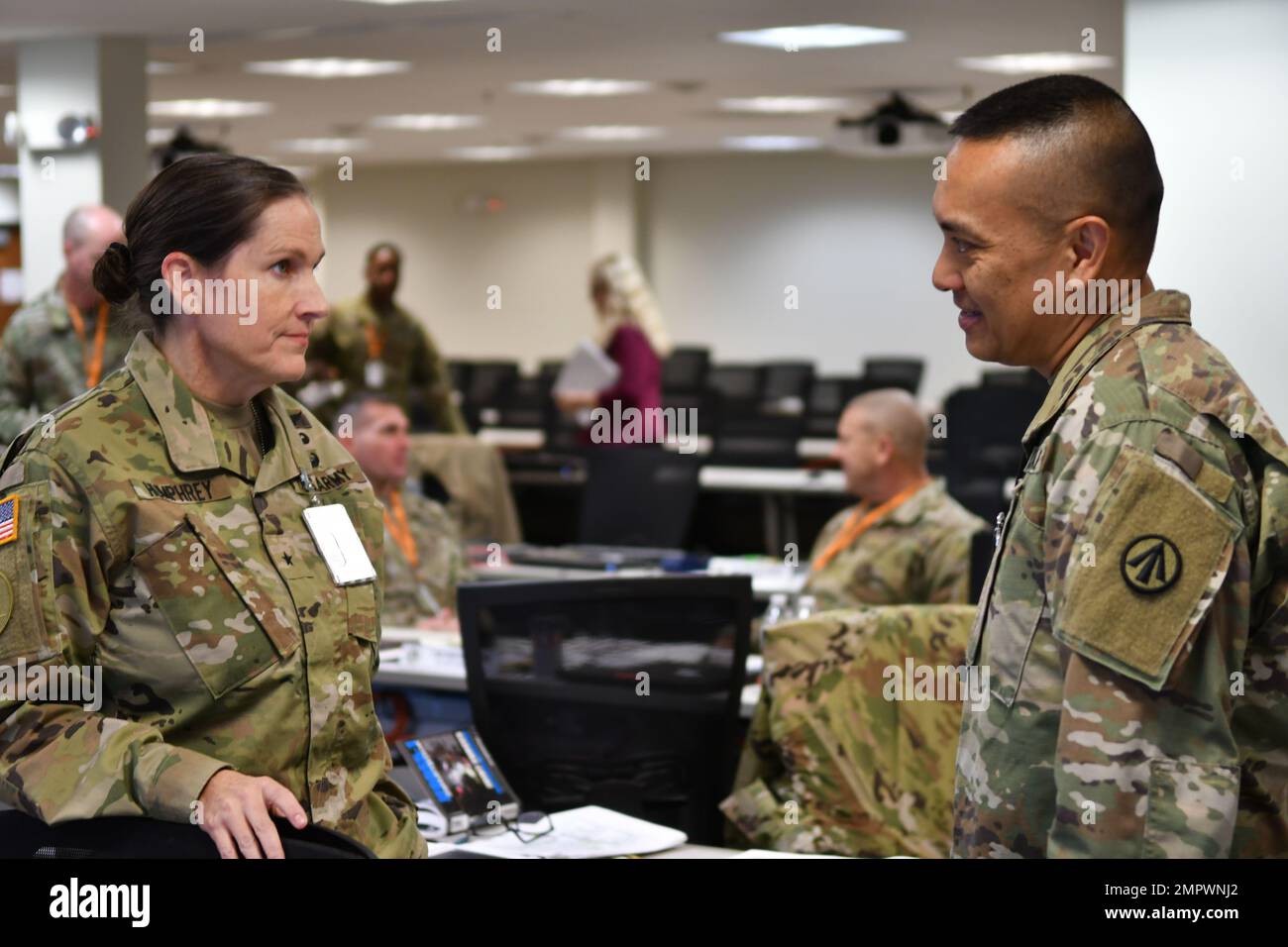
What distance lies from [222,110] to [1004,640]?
34.5ft

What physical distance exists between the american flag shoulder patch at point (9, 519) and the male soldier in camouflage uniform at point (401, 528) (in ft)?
10.1

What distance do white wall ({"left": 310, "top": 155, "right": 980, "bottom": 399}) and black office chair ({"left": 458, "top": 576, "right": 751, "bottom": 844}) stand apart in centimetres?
1236

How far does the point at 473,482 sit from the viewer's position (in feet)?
24.1

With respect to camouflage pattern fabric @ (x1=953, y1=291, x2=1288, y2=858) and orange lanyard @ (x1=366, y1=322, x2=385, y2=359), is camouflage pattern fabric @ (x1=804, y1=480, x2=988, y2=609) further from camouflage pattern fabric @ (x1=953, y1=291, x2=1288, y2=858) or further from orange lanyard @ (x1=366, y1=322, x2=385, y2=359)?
orange lanyard @ (x1=366, y1=322, x2=385, y2=359)

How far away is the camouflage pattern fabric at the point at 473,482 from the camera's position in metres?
7.30

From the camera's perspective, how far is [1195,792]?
4.36 feet

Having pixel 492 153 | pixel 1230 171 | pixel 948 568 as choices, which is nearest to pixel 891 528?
pixel 948 568

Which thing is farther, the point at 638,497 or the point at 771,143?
the point at 771,143

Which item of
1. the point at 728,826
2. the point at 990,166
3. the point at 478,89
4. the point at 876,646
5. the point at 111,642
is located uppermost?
the point at 478,89

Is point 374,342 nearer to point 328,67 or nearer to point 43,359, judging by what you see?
point 328,67

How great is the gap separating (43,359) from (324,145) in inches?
388
